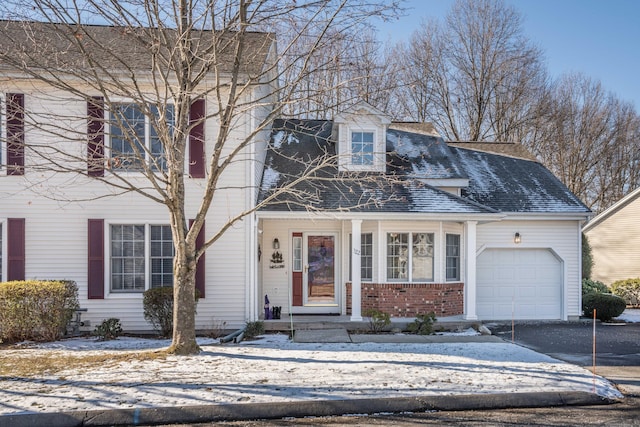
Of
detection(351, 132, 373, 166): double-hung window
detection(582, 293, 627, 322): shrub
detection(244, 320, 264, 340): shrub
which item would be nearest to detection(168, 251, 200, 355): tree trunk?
detection(244, 320, 264, 340): shrub

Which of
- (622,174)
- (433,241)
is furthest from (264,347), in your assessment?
(622,174)

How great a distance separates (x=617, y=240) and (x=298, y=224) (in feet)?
54.1

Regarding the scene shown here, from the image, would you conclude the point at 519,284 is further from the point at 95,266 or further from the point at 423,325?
the point at 95,266

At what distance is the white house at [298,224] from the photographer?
1061 cm

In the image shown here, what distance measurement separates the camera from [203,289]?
11.0 m

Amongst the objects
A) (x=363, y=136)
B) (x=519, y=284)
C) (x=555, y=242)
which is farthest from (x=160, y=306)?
(x=555, y=242)

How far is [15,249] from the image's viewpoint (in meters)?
10.6

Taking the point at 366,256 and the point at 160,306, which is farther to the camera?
the point at 366,256

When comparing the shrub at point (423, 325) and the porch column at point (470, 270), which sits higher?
the porch column at point (470, 270)

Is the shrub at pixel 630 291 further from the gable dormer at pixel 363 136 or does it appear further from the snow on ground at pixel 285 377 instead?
the snow on ground at pixel 285 377

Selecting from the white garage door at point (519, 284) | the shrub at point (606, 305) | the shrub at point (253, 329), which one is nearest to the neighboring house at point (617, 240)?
the shrub at point (606, 305)

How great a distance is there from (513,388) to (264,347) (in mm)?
4504

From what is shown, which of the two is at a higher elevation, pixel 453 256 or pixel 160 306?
pixel 453 256

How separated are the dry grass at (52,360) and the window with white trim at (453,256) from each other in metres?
7.44
